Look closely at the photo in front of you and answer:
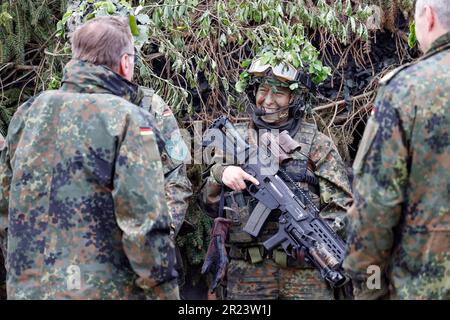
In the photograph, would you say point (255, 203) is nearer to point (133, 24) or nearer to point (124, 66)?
point (133, 24)

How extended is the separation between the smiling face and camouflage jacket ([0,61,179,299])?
2.15m

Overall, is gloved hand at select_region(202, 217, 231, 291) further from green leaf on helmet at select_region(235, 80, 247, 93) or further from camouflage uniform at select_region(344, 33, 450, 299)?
camouflage uniform at select_region(344, 33, 450, 299)

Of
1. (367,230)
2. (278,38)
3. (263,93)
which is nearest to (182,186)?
(263,93)

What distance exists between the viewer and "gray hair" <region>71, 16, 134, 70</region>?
3613 mm

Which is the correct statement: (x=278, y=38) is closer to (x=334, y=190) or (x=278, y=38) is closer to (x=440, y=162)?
(x=334, y=190)

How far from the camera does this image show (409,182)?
3.34 m

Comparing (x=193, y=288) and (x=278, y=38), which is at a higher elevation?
(x=278, y=38)

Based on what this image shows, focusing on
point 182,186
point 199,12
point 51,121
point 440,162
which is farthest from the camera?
point 199,12

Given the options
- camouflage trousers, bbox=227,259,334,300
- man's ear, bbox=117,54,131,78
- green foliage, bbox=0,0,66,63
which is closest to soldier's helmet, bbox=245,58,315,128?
camouflage trousers, bbox=227,259,334,300

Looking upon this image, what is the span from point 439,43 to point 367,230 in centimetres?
81

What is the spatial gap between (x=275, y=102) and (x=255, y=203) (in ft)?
2.37

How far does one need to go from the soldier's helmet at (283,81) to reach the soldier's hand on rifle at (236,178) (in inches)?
20.4

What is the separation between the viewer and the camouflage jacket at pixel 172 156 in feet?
15.9
